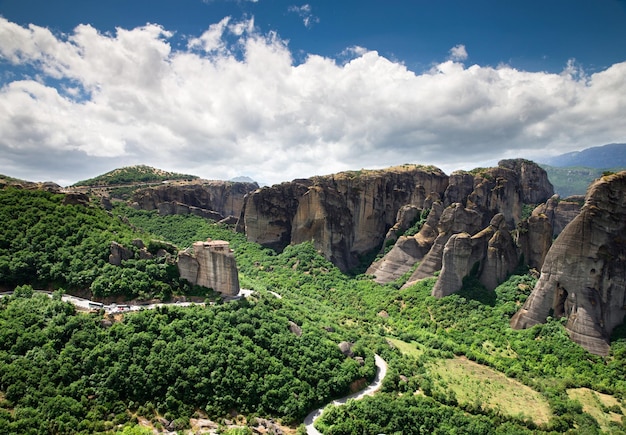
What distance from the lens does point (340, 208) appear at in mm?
83375

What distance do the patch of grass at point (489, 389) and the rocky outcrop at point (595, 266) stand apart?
994 centimetres

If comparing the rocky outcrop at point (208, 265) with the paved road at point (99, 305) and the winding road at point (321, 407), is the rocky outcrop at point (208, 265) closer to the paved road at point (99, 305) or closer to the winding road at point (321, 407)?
the winding road at point (321, 407)

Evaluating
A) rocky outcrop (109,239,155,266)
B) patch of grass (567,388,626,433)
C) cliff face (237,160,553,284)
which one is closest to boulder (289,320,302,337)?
rocky outcrop (109,239,155,266)

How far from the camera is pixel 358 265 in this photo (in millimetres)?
82250

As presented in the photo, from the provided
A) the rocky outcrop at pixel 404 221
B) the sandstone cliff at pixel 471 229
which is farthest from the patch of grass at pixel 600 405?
the rocky outcrop at pixel 404 221

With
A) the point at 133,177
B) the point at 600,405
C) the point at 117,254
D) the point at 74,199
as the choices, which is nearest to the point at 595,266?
the point at 600,405

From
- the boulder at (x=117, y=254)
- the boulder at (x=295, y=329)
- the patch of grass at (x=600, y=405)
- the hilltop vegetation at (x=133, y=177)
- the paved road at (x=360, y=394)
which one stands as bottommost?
the patch of grass at (x=600, y=405)

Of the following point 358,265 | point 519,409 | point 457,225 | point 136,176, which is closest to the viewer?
point 519,409

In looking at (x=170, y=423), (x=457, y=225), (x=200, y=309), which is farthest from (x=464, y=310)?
(x=170, y=423)

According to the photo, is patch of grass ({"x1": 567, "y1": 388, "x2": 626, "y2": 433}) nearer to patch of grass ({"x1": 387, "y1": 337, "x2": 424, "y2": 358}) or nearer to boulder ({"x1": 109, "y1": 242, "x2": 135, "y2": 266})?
patch of grass ({"x1": 387, "y1": 337, "x2": 424, "y2": 358})

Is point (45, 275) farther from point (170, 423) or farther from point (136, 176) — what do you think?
point (136, 176)

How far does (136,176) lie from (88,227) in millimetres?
80714

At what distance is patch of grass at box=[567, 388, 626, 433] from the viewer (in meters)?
35.8

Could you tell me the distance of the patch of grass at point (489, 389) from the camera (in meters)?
37.9
